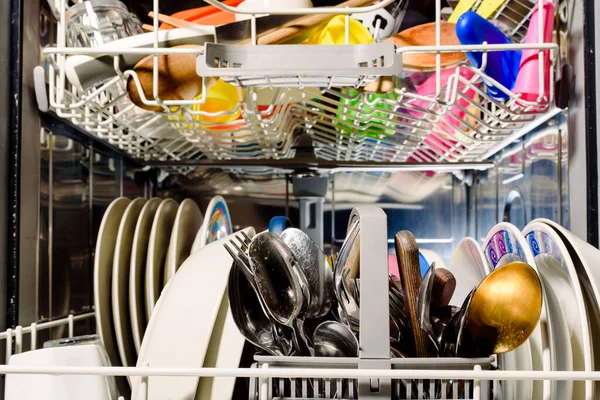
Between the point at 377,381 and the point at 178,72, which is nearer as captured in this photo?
the point at 377,381

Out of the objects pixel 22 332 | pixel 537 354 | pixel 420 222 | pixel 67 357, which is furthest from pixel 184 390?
pixel 420 222

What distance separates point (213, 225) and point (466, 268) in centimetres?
36

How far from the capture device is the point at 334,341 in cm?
52

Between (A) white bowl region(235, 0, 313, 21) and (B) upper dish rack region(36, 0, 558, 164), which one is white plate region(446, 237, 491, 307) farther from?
(A) white bowl region(235, 0, 313, 21)

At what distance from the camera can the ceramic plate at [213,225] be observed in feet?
2.69

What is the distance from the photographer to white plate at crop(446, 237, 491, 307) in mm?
710

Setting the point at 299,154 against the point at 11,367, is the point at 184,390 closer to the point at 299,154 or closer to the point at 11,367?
the point at 11,367

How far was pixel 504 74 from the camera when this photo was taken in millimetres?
693

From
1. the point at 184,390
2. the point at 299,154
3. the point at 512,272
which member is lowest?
the point at 184,390

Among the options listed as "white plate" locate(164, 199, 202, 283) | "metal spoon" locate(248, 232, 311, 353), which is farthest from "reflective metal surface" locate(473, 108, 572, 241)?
"white plate" locate(164, 199, 202, 283)

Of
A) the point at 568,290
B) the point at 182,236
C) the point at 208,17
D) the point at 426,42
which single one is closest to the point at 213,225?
the point at 182,236

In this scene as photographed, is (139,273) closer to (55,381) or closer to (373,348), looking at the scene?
(55,381)

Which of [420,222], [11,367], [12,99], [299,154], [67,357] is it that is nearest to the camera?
[11,367]

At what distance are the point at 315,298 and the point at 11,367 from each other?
249mm
